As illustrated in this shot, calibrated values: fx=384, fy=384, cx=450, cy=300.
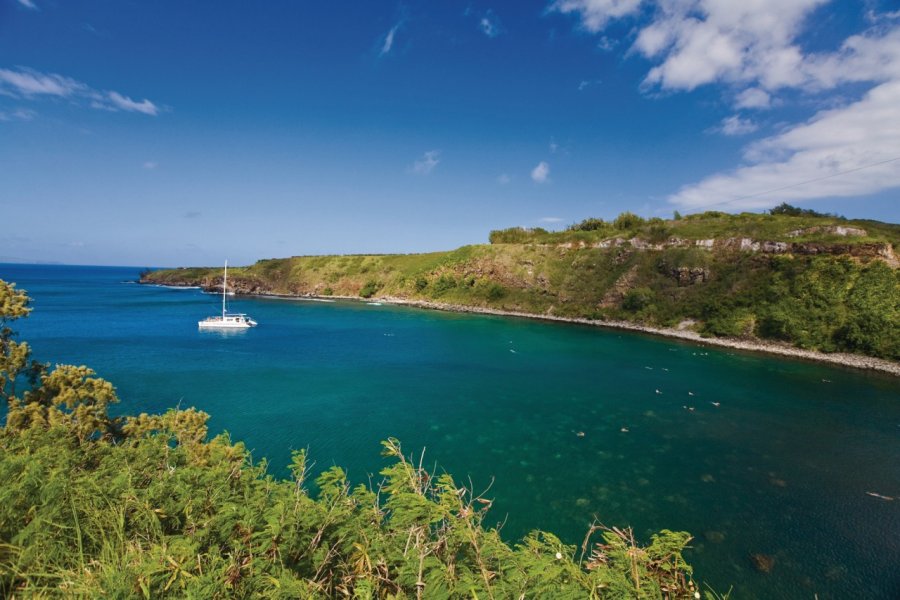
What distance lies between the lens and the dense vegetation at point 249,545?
15.8 ft

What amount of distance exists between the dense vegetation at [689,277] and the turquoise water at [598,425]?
35.6 feet

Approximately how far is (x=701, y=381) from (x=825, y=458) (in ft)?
51.6

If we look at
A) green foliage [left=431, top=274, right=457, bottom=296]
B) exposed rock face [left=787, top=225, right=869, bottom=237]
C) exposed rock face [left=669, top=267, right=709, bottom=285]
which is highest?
exposed rock face [left=787, top=225, right=869, bottom=237]

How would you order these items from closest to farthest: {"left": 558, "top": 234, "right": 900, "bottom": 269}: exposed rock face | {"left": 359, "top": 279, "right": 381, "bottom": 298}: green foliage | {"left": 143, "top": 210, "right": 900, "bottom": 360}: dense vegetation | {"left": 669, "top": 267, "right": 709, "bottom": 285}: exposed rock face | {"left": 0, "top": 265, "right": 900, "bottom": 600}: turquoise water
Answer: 1. {"left": 0, "top": 265, "right": 900, "bottom": 600}: turquoise water
2. {"left": 143, "top": 210, "right": 900, "bottom": 360}: dense vegetation
3. {"left": 558, "top": 234, "right": 900, "bottom": 269}: exposed rock face
4. {"left": 669, "top": 267, "right": 709, "bottom": 285}: exposed rock face
5. {"left": 359, "top": 279, "right": 381, "bottom": 298}: green foliage

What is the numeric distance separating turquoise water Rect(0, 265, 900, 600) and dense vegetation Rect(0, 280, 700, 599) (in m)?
10.3

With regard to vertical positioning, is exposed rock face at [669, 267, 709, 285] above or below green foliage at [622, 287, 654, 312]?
above

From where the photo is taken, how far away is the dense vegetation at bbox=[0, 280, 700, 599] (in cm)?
482

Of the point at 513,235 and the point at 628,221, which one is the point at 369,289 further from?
the point at 628,221

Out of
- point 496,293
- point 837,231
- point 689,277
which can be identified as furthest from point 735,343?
point 496,293

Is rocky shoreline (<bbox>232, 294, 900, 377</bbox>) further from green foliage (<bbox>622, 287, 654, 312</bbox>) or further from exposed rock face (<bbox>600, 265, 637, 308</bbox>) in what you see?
exposed rock face (<bbox>600, 265, 637, 308</bbox>)

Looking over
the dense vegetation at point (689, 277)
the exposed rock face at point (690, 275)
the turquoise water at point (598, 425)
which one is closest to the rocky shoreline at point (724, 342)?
the dense vegetation at point (689, 277)

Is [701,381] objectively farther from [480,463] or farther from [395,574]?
[395,574]

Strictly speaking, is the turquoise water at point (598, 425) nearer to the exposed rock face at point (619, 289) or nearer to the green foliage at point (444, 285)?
the exposed rock face at point (619, 289)

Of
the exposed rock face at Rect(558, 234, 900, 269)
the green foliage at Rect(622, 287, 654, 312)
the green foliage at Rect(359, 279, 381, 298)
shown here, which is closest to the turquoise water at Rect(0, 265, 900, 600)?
the green foliage at Rect(622, 287, 654, 312)
